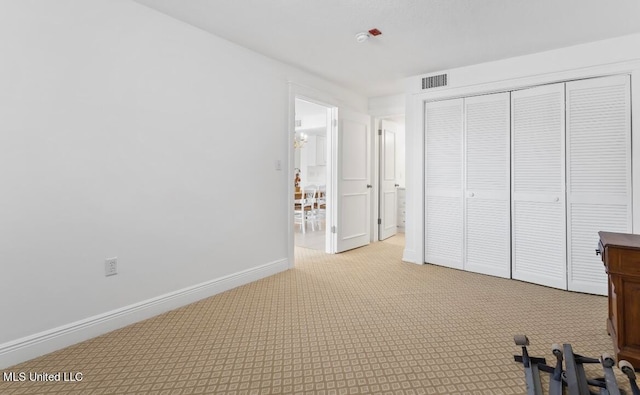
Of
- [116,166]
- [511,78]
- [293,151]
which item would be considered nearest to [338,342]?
[116,166]

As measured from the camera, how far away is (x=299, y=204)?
23.1 ft

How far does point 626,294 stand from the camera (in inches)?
75.8

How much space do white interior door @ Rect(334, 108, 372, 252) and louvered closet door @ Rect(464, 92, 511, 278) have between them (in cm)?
170

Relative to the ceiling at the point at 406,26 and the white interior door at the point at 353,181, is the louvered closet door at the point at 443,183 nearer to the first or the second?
the ceiling at the point at 406,26

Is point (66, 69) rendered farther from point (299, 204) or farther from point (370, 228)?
point (299, 204)

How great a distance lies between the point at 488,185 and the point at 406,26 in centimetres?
201

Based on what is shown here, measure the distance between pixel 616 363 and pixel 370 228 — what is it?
375 cm

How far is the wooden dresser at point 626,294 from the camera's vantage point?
6.20ft

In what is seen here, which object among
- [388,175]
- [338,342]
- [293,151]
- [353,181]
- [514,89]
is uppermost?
[514,89]

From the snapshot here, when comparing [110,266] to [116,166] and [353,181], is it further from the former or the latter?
[353,181]

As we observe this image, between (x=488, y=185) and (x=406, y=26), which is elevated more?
(x=406, y=26)

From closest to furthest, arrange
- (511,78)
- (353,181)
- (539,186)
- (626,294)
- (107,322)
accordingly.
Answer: (626,294), (107,322), (539,186), (511,78), (353,181)

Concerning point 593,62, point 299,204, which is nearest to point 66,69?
point 593,62

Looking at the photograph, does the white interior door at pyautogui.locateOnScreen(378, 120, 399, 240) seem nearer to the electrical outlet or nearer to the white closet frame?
the white closet frame
